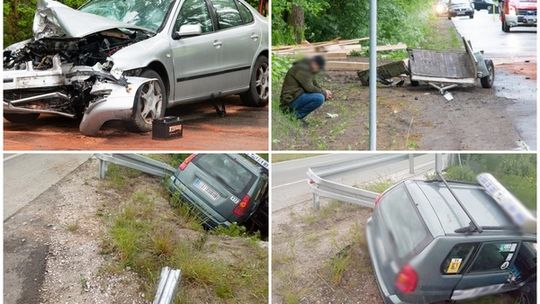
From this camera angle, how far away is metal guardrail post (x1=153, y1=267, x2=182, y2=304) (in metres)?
3.96

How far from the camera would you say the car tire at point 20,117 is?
4265 mm

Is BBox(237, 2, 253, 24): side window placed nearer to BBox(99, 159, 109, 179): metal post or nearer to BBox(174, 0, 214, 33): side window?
BBox(174, 0, 214, 33): side window

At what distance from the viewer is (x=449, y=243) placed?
372 cm

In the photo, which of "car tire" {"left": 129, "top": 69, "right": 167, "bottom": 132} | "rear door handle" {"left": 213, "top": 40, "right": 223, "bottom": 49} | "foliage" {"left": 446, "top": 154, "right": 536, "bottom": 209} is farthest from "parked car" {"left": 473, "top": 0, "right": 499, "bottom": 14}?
"car tire" {"left": 129, "top": 69, "right": 167, "bottom": 132}

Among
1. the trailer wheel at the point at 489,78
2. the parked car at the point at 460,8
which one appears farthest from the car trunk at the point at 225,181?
the parked car at the point at 460,8

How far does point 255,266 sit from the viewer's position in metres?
4.07

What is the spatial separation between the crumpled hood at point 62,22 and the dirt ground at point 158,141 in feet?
1.52

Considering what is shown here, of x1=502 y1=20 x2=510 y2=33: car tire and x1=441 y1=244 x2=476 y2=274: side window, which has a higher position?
x1=502 y1=20 x2=510 y2=33: car tire

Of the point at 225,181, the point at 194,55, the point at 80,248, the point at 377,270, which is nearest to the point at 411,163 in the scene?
the point at 377,270

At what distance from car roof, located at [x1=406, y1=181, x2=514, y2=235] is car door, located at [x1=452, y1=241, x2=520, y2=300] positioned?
11 cm

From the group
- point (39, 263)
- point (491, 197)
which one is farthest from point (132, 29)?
point (491, 197)

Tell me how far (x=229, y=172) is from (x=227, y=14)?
109 centimetres

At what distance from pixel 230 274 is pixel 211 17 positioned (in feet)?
5.05

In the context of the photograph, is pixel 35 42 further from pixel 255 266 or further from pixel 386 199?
pixel 386 199
